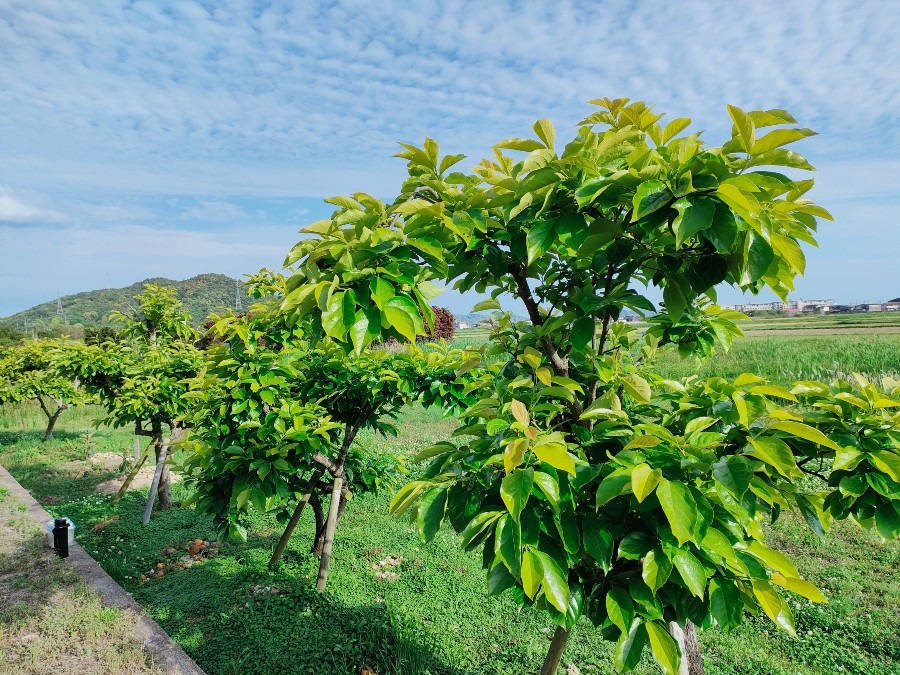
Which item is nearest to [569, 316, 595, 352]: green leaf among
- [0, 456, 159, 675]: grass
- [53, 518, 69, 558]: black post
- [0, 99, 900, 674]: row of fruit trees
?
[0, 99, 900, 674]: row of fruit trees

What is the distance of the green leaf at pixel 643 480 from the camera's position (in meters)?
1.10

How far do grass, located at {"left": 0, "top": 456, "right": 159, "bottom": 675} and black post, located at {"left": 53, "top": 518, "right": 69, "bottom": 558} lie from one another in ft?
0.27

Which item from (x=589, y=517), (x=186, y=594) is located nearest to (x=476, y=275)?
(x=589, y=517)

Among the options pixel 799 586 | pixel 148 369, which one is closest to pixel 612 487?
pixel 799 586

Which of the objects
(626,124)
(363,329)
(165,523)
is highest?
(626,124)

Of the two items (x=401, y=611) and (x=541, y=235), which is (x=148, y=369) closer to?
(x=401, y=611)

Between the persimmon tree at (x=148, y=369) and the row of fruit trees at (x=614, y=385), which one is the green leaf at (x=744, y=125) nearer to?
the row of fruit trees at (x=614, y=385)

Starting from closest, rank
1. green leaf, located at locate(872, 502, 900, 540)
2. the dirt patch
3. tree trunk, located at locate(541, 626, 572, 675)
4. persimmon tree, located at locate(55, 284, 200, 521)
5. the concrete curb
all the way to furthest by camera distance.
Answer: green leaf, located at locate(872, 502, 900, 540) → tree trunk, located at locate(541, 626, 572, 675) → the concrete curb → persimmon tree, located at locate(55, 284, 200, 521) → the dirt patch

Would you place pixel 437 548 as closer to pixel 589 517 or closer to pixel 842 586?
pixel 842 586

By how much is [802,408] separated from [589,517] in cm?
105

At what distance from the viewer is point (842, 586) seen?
13.3 ft

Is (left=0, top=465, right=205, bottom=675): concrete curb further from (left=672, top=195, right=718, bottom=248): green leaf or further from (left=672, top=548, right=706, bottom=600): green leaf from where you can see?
(left=672, top=195, right=718, bottom=248): green leaf

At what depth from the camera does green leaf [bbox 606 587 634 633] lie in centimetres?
131

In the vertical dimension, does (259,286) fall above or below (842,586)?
above
